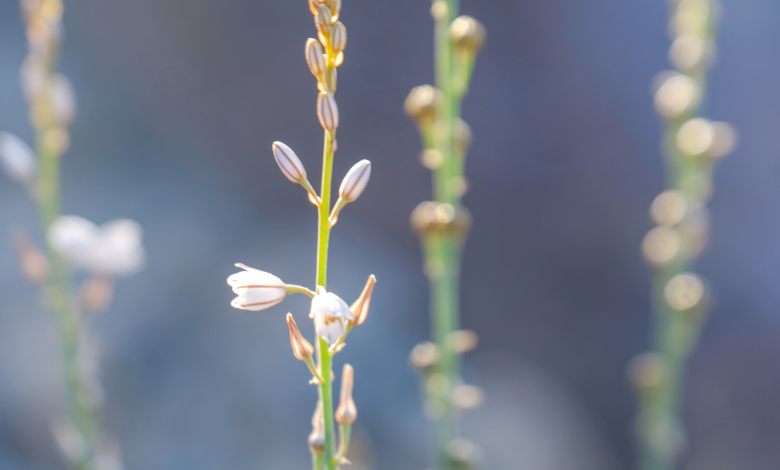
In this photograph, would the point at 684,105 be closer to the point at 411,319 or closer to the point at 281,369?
the point at 411,319

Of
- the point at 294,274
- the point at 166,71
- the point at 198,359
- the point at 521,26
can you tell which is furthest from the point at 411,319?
the point at 166,71

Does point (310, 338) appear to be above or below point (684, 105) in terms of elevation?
below

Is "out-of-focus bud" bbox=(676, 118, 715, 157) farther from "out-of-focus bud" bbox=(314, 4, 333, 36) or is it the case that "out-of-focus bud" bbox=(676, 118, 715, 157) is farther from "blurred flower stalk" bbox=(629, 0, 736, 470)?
"out-of-focus bud" bbox=(314, 4, 333, 36)

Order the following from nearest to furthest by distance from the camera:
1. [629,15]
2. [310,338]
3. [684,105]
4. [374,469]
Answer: [684,105] < [310,338] < [374,469] < [629,15]

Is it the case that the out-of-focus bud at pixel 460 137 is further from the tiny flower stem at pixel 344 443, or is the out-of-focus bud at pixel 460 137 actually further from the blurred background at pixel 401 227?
the blurred background at pixel 401 227

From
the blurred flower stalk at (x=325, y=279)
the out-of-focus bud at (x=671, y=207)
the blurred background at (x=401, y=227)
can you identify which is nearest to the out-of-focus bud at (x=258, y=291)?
the blurred flower stalk at (x=325, y=279)

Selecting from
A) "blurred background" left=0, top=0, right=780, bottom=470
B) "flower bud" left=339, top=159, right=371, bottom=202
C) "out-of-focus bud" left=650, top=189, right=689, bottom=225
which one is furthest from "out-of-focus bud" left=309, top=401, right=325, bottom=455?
"blurred background" left=0, top=0, right=780, bottom=470

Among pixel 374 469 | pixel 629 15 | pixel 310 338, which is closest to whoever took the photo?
pixel 310 338

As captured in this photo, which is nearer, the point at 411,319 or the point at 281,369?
the point at 281,369
